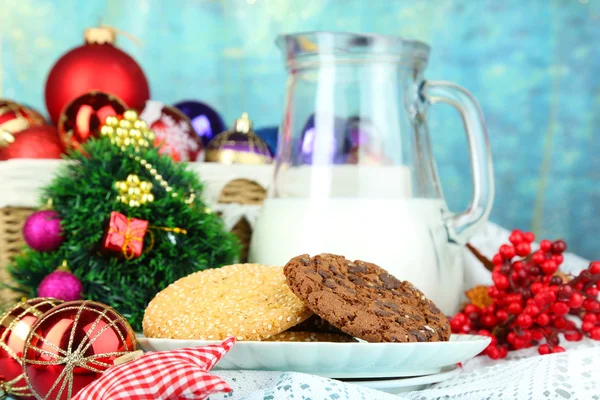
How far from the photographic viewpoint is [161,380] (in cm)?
46

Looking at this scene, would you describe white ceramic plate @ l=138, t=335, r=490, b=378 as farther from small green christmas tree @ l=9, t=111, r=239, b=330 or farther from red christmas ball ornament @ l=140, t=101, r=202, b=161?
red christmas ball ornament @ l=140, t=101, r=202, b=161

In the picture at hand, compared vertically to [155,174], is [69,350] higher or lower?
lower

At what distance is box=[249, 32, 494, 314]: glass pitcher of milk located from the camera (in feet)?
2.58

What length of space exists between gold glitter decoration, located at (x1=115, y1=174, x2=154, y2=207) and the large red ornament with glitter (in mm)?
23

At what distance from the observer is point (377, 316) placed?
0.58m

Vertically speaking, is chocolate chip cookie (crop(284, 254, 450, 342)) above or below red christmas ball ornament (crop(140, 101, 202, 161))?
below

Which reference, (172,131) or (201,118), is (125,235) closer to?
(172,131)

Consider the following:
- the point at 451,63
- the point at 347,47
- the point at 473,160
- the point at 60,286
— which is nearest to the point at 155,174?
the point at 60,286

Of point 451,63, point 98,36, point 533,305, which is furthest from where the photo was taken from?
point 451,63

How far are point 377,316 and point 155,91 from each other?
103 centimetres

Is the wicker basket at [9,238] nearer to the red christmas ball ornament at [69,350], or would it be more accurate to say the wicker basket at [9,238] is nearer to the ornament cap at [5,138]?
the ornament cap at [5,138]

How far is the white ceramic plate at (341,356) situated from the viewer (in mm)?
541

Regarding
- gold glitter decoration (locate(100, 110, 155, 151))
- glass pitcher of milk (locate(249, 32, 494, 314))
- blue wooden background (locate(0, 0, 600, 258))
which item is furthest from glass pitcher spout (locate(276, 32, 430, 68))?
blue wooden background (locate(0, 0, 600, 258))

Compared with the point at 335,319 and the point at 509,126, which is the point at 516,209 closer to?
the point at 509,126
